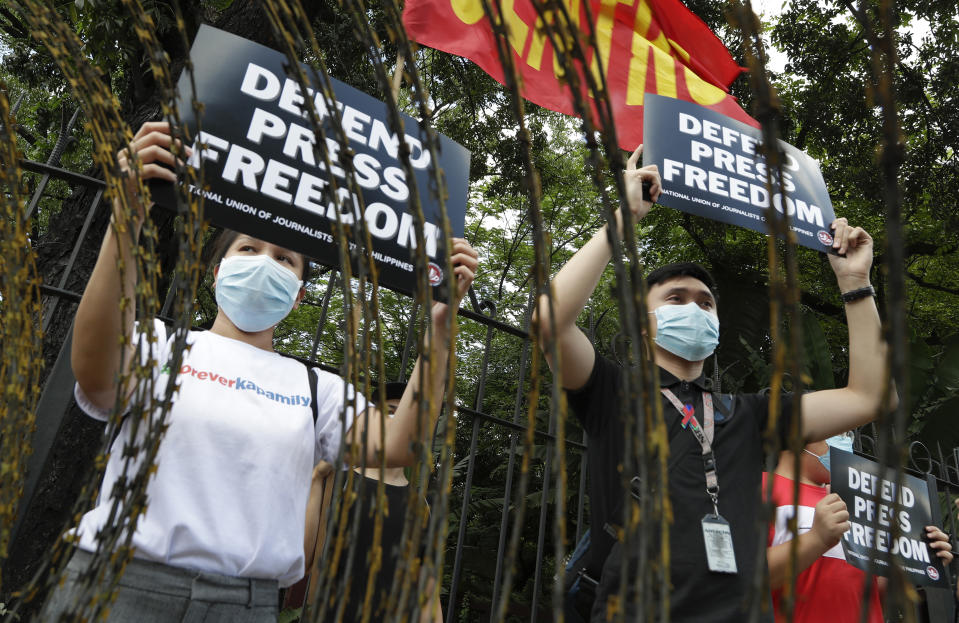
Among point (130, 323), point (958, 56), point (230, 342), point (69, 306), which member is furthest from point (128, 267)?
point (958, 56)

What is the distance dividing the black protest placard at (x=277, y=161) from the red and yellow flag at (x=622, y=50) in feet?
5.31

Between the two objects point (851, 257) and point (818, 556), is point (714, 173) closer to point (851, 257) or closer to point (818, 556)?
point (851, 257)

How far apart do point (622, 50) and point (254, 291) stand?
12.0 feet

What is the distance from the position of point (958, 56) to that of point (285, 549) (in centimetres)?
875

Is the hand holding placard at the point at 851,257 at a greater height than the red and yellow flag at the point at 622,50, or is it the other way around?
the red and yellow flag at the point at 622,50

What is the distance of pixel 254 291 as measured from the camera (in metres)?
2.21

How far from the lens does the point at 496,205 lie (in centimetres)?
1359

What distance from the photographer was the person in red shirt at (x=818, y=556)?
91.9 inches

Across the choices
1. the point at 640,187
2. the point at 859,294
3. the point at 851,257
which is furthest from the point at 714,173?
the point at 640,187

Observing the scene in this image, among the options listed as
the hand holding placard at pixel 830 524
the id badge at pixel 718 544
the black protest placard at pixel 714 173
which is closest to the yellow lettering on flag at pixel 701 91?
the black protest placard at pixel 714 173

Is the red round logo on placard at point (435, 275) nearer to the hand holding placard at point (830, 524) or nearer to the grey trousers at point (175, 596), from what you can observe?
the grey trousers at point (175, 596)

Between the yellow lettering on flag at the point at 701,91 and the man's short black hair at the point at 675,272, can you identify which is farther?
the yellow lettering on flag at the point at 701,91

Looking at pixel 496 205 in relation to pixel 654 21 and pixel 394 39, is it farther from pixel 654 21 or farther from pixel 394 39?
pixel 394 39

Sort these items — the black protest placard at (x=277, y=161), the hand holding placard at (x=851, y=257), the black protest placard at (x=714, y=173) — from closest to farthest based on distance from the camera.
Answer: the black protest placard at (x=277, y=161) → the hand holding placard at (x=851, y=257) → the black protest placard at (x=714, y=173)
